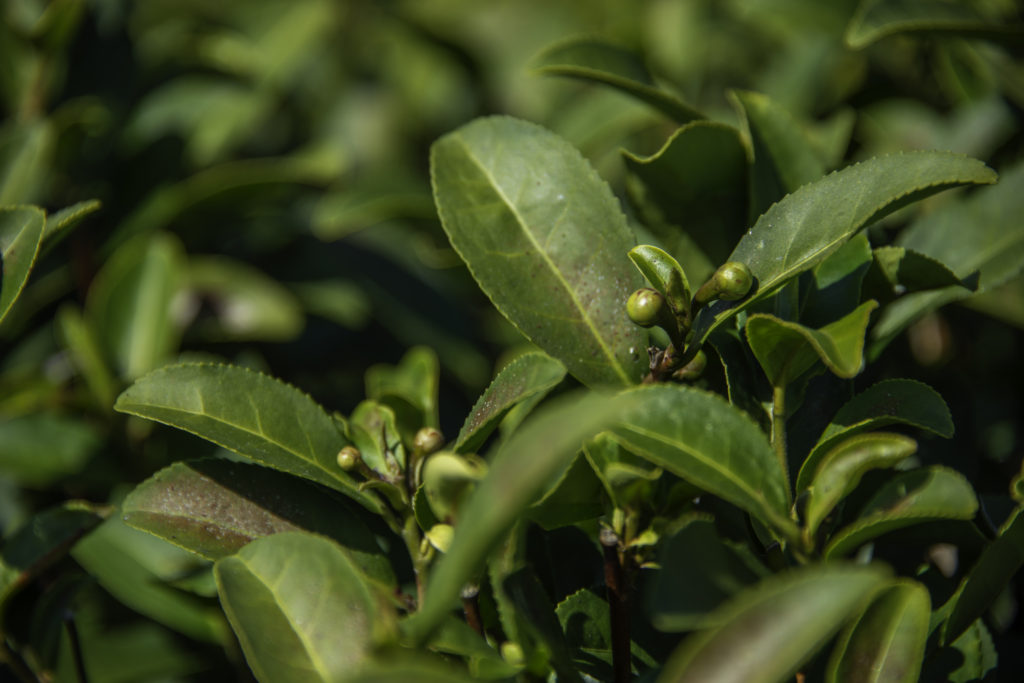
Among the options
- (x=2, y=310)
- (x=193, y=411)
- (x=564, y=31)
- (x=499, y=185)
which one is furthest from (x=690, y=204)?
(x=564, y=31)

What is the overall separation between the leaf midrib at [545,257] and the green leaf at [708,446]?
15cm

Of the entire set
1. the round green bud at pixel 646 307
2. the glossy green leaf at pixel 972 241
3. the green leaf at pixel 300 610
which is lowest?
the green leaf at pixel 300 610

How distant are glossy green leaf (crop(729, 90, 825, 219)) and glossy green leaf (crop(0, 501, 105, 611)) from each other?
827 millimetres

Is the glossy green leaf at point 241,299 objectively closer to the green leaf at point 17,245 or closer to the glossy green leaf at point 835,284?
the green leaf at point 17,245

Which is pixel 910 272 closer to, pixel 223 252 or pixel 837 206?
pixel 837 206

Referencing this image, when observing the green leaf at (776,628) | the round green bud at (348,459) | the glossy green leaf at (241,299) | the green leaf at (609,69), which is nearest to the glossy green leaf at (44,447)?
the glossy green leaf at (241,299)

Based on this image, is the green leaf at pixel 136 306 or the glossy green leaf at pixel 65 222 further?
the green leaf at pixel 136 306

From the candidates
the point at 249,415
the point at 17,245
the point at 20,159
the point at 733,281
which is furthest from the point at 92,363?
the point at 733,281

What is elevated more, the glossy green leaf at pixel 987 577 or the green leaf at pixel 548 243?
the green leaf at pixel 548 243

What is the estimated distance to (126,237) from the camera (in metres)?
1.68

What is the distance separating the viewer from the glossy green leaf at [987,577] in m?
0.78

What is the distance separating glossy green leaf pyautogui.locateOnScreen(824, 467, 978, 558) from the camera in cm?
70

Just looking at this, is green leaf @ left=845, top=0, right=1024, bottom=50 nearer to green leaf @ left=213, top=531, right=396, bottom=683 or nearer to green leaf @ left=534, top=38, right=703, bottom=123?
green leaf @ left=534, top=38, right=703, bottom=123

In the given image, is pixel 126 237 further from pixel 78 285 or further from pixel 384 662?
pixel 384 662
